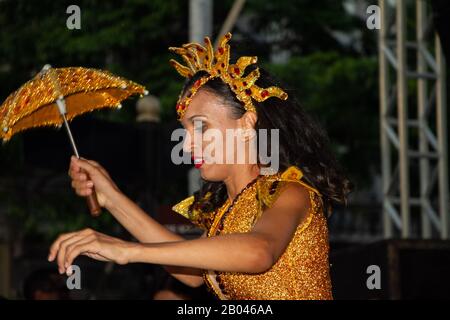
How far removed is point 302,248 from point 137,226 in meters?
0.61

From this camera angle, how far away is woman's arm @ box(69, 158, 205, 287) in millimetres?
3730

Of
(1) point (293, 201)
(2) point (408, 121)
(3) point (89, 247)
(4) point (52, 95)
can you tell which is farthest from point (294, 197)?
(2) point (408, 121)

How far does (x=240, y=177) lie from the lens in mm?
3781

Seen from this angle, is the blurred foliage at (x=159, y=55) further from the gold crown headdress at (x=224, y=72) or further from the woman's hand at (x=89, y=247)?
the woman's hand at (x=89, y=247)

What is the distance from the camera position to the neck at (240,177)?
377 centimetres

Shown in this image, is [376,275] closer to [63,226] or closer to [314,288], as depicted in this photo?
[314,288]

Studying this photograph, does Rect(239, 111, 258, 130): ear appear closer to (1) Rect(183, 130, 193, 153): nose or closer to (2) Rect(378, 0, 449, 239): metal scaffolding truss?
(1) Rect(183, 130, 193, 153): nose

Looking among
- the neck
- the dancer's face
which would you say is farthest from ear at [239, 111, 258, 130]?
the neck

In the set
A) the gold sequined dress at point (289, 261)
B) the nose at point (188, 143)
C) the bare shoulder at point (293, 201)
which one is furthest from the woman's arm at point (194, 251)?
the nose at point (188, 143)

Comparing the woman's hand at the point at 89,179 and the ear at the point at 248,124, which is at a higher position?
the ear at the point at 248,124

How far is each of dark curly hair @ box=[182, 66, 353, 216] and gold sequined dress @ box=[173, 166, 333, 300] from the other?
2.7 inches

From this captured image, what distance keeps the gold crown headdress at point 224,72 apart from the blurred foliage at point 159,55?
10493 millimetres

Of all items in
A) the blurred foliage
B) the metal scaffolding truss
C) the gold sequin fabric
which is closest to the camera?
the gold sequin fabric

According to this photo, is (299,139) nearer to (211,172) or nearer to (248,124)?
(248,124)
